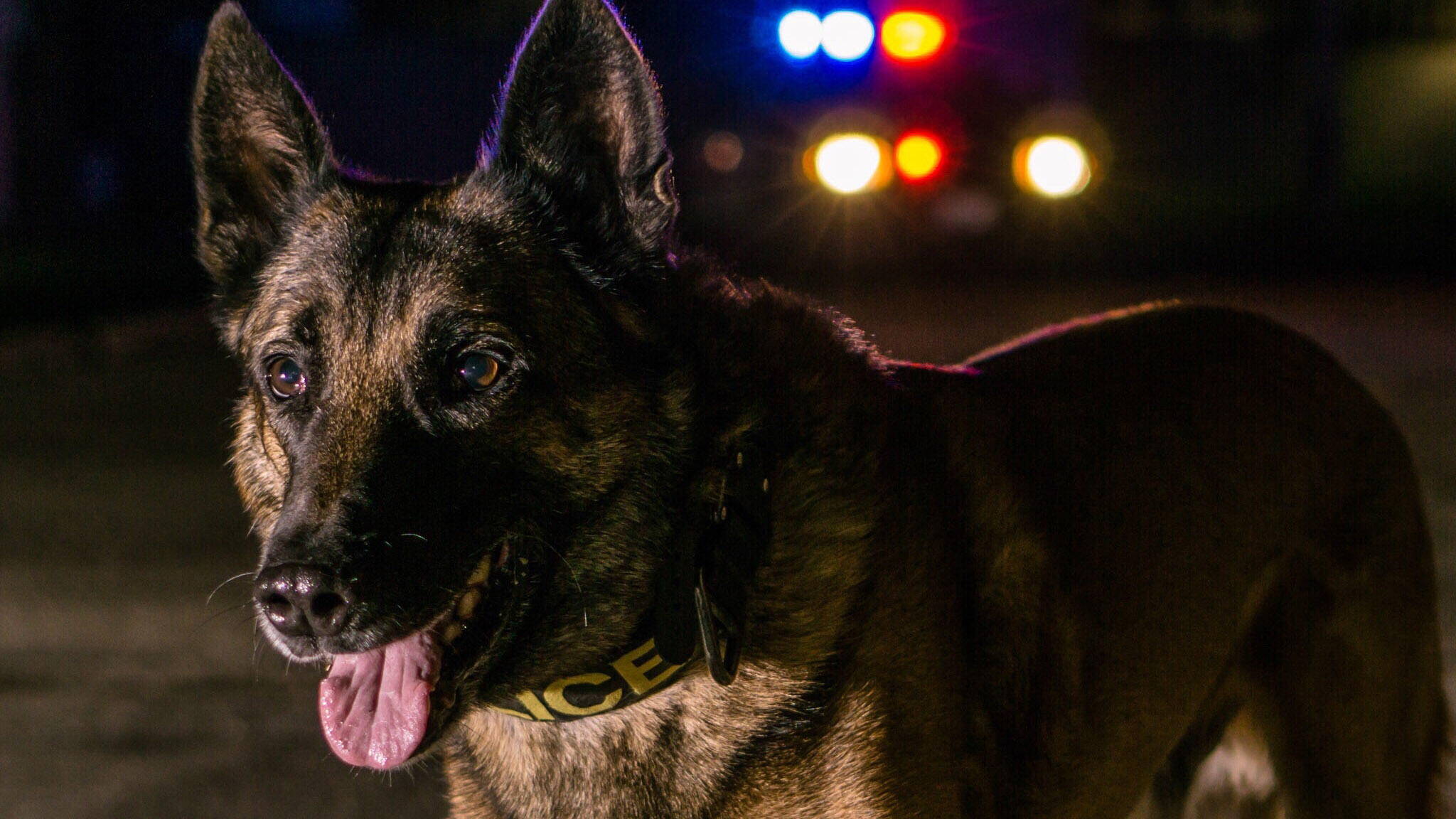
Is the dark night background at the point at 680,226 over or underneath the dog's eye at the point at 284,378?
over

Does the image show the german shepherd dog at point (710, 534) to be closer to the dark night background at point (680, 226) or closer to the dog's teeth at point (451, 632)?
the dog's teeth at point (451, 632)

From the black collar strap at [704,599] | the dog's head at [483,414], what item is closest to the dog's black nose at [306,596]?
the dog's head at [483,414]

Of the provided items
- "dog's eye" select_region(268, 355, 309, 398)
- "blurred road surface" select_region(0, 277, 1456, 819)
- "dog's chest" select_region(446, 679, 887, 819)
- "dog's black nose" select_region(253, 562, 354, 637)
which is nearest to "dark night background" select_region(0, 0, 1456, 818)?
"blurred road surface" select_region(0, 277, 1456, 819)

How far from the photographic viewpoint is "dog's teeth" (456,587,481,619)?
2.46m

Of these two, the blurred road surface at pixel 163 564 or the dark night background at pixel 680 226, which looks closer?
the blurred road surface at pixel 163 564

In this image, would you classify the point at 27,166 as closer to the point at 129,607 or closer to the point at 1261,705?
the point at 129,607

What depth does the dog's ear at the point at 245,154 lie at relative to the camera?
3.02m

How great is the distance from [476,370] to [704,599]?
0.58m

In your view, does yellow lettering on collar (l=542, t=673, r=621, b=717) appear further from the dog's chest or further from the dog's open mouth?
the dog's open mouth

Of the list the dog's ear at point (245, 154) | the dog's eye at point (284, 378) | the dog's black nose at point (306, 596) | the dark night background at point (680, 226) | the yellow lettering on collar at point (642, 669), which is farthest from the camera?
the dark night background at point (680, 226)

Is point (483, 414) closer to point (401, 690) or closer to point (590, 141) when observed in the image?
point (401, 690)

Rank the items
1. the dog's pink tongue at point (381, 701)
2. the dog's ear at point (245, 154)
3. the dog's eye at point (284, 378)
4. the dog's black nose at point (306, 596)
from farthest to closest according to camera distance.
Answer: the dog's ear at point (245, 154), the dog's eye at point (284, 378), the dog's pink tongue at point (381, 701), the dog's black nose at point (306, 596)

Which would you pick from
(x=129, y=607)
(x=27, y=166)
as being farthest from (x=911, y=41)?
(x=27, y=166)

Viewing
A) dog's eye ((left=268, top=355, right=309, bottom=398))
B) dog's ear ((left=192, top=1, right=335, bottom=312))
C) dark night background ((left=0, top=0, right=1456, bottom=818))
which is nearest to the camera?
dog's eye ((left=268, top=355, right=309, bottom=398))
